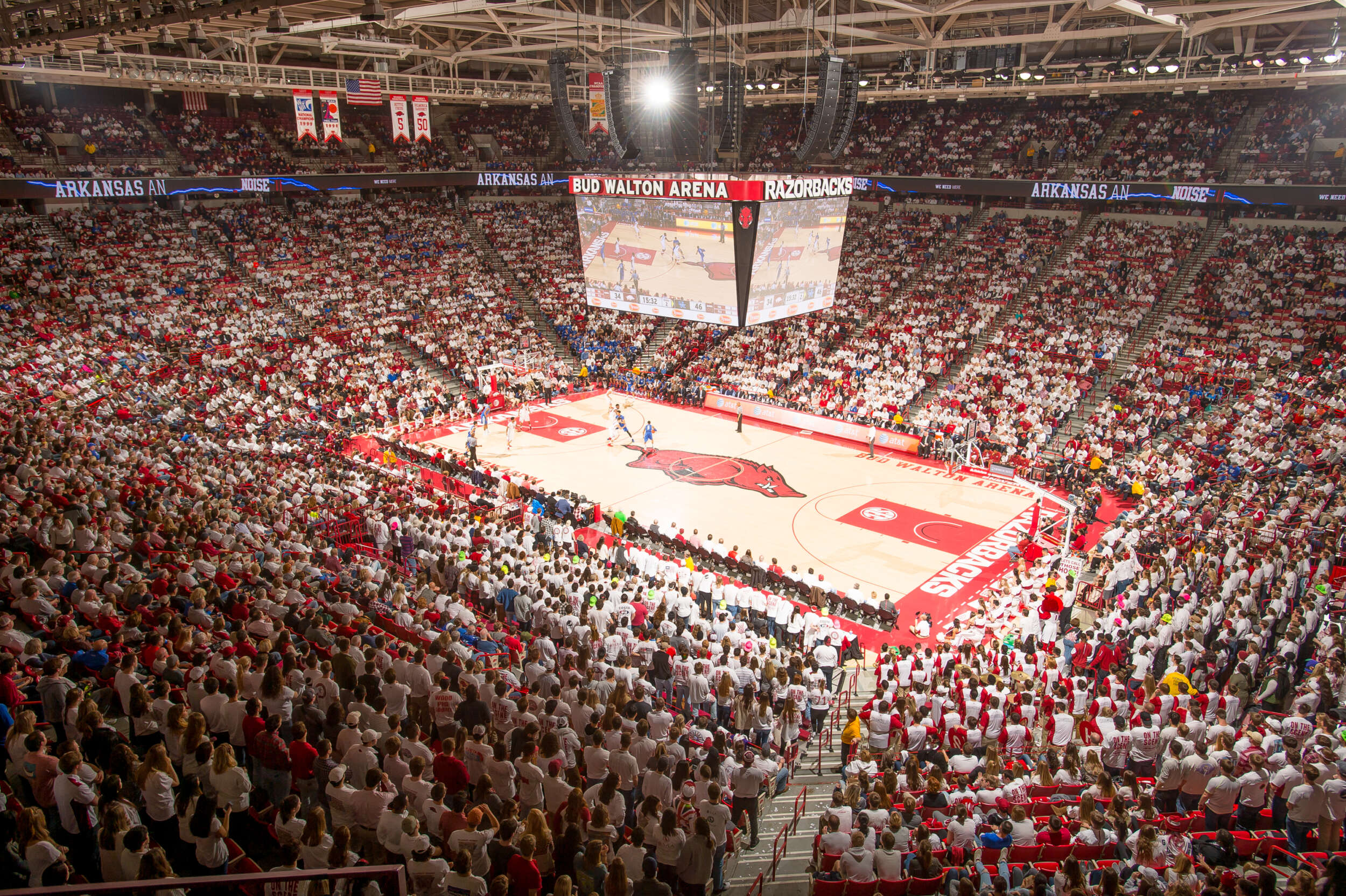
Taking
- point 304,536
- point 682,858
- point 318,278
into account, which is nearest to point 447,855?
point 682,858

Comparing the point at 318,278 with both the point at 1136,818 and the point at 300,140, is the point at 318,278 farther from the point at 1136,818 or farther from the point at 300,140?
the point at 1136,818

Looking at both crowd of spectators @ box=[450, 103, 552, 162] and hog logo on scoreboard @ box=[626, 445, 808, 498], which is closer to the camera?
hog logo on scoreboard @ box=[626, 445, 808, 498]

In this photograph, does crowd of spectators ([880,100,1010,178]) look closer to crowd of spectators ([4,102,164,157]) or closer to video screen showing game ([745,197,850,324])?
video screen showing game ([745,197,850,324])

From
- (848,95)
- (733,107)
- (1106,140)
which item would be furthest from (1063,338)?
(733,107)

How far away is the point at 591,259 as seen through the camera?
28.0 m

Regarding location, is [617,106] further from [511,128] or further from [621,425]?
[511,128]

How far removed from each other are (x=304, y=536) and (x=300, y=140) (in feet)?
64.2

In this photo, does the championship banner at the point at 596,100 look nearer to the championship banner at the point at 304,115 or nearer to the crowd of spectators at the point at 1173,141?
the championship banner at the point at 304,115

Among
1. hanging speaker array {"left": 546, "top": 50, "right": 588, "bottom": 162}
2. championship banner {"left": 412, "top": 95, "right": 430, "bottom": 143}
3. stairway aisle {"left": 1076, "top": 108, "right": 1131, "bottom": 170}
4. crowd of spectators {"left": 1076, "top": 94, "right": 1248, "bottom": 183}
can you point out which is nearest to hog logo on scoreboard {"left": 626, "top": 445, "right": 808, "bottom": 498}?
hanging speaker array {"left": 546, "top": 50, "right": 588, "bottom": 162}

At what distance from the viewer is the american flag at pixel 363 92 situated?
97.3 feet

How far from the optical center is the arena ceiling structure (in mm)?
24812

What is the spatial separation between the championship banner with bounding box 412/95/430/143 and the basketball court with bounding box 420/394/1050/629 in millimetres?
10885

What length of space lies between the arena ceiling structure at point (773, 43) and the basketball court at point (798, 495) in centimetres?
1124

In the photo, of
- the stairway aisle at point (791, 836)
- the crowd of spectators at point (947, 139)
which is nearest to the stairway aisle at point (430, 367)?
the crowd of spectators at point (947, 139)
